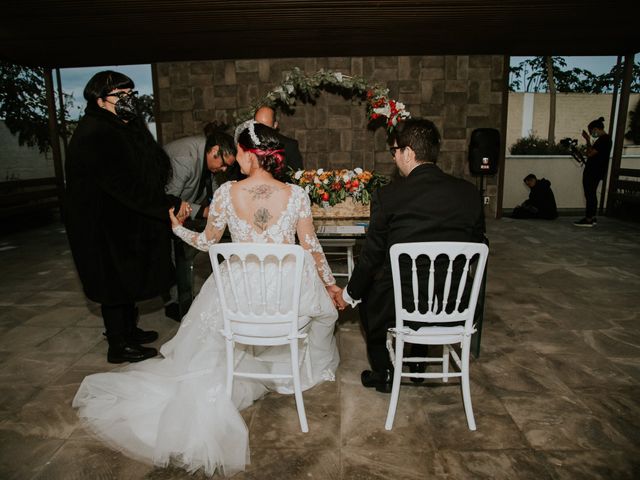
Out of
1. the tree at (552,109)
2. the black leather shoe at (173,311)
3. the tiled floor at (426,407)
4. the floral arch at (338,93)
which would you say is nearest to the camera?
the tiled floor at (426,407)

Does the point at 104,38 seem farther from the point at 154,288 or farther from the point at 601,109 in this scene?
the point at 601,109

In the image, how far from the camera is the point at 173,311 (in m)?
3.63

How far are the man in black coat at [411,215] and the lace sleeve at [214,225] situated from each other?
28.4 inches

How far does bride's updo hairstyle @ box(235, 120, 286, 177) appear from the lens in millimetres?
2203

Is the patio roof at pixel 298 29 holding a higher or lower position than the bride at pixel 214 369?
higher

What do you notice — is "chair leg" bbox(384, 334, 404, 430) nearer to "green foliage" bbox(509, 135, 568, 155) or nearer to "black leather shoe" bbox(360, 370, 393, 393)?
"black leather shoe" bbox(360, 370, 393, 393)

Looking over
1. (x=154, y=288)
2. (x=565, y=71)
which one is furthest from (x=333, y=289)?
(x=565, y=71)

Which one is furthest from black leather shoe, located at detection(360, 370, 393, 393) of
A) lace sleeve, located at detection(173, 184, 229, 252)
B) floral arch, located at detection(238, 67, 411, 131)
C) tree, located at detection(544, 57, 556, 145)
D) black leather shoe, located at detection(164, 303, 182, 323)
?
tree, located at detection(544, 57, 556, 145)

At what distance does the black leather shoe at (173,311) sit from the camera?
11.8 ft

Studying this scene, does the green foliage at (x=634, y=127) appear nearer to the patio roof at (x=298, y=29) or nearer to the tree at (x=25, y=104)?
the patio roof at (x=298, y=29)

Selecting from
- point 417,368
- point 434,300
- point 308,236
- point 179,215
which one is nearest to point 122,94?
point 179,215

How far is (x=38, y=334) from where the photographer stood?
3.34m

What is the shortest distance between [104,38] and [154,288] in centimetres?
501

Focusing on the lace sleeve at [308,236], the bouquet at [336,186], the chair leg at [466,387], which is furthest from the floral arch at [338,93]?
the chair leg at [466,387]
